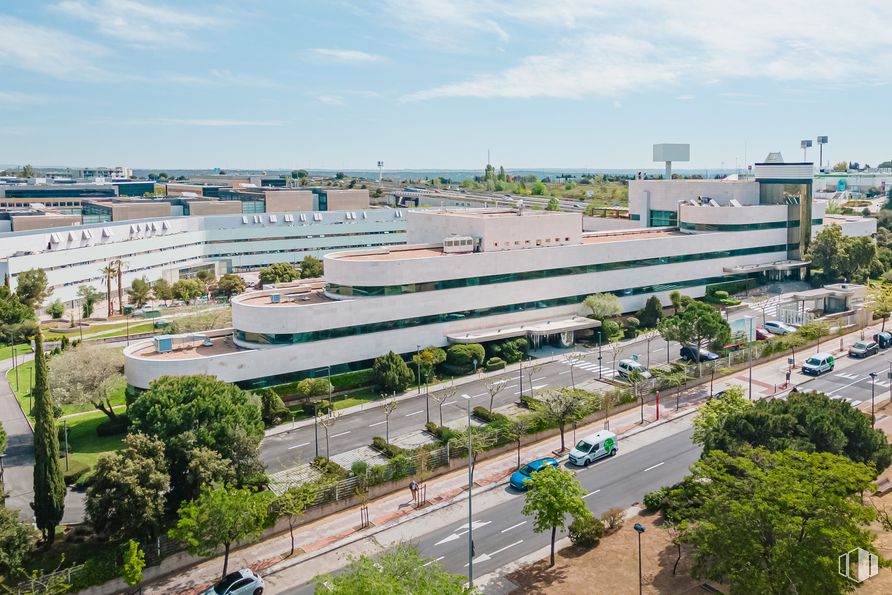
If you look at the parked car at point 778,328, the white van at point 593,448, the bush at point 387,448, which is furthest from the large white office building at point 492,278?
the white van at point 593,448

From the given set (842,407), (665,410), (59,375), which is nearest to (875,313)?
(665,410)

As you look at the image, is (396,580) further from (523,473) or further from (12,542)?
(523,473)

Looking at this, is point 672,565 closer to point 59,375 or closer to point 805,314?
point 59,375

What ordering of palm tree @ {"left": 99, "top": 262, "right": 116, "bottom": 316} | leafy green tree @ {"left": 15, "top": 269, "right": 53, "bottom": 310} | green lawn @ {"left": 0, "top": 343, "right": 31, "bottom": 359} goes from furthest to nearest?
palm tree @ {"left": 99, "top": 262, "right": 116, "bottom": 316}
leafy green tree @ {"left": 15, "top": 269, "right": 53, "bottom": 310}
green lawn @ {"left": 0, "top": 343, "right": 31, "bottom": 359}

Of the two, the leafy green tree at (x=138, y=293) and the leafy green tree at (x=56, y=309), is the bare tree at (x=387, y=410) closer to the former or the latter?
the leafy green tree at (x=138, y=293)

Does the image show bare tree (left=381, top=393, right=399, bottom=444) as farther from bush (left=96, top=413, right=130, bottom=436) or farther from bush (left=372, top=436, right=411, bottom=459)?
bush (left=96, top=413, right=130, bottom=436)

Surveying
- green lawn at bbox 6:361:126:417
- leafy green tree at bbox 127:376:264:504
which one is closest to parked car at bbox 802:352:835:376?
leafy green tree at bbox 127:376:264:504

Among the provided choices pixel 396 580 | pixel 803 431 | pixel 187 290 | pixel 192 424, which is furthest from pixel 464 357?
pixel 187 290
